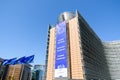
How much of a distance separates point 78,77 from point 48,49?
19.3m

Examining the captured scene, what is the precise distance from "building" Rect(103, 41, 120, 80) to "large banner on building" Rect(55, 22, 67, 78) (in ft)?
165

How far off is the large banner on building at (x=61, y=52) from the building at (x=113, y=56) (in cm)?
5044

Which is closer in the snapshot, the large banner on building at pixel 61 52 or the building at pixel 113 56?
the large banner on building at pixel 61 52

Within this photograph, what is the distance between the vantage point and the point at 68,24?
54.8 m

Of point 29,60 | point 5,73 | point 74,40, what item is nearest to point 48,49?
point 29,60

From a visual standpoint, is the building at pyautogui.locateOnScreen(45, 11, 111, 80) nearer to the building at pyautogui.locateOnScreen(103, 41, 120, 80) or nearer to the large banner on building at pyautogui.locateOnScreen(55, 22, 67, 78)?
the large banner on building at pyautogui.locateOnScreen(55, 22, 67, 78)

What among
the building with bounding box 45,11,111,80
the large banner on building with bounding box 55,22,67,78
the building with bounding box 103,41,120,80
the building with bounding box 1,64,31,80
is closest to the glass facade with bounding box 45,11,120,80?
the building with bounding box 45,11,111,80

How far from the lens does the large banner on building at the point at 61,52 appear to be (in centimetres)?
4484

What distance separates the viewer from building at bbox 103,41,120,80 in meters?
84.6

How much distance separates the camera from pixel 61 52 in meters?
48.9

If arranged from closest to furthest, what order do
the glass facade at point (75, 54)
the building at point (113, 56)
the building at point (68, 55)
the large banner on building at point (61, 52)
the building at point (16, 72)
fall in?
the glass facade at point (75, 54), the building at point (68, 55), the large banner on building at point (61, 52), the building at point (113, 56), the building at point (16, 72)

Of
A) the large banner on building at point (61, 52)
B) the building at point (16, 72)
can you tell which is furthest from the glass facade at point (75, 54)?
the building at point (16, 72)

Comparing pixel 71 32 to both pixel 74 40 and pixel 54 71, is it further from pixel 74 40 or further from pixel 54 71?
pixel 54 71

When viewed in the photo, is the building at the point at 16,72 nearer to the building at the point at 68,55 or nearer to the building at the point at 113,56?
the building at the point at 68,55
